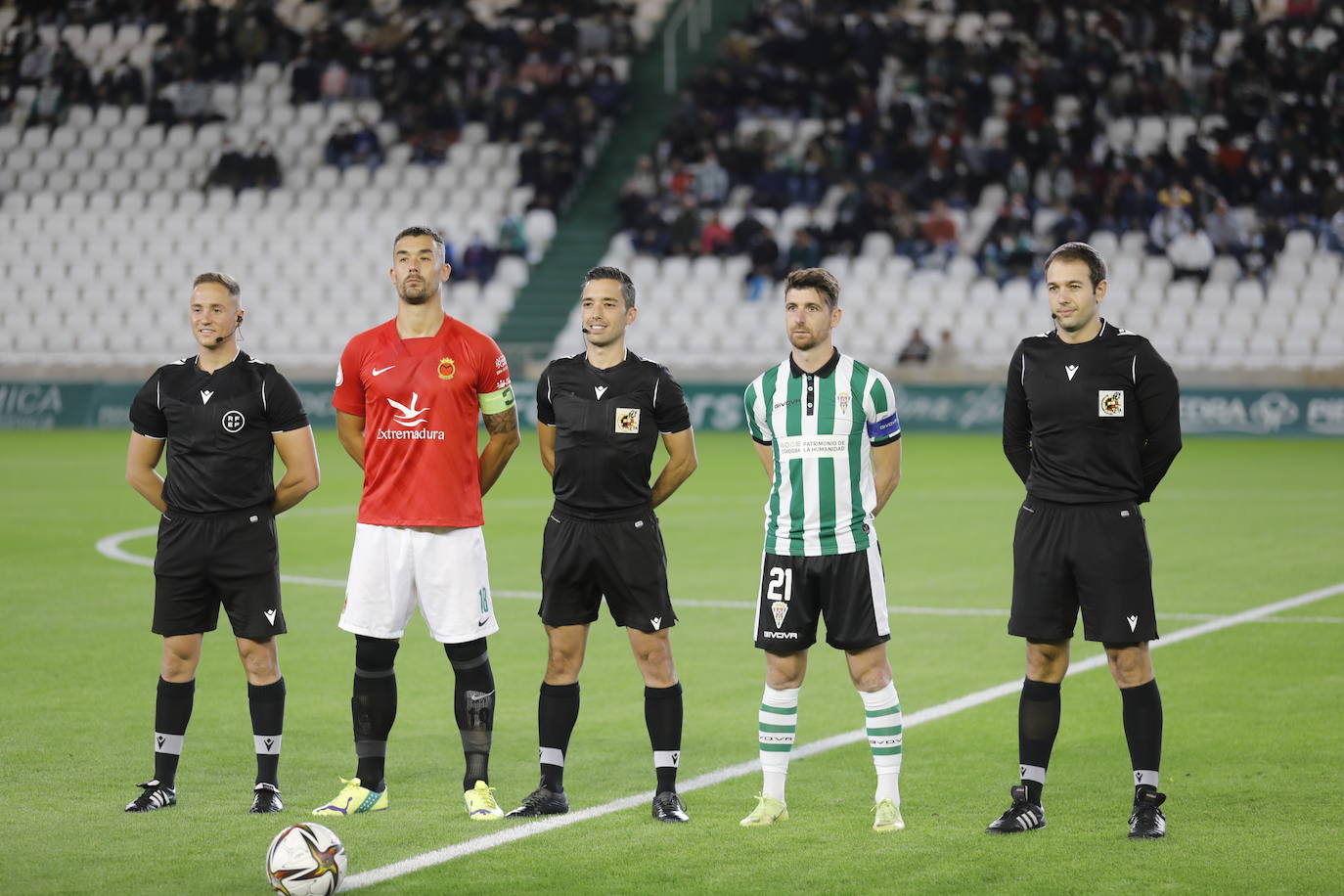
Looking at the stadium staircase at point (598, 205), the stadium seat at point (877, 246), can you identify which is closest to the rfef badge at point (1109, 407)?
the stadium staircase at point (598, 205)

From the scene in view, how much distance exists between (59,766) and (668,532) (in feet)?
30.9

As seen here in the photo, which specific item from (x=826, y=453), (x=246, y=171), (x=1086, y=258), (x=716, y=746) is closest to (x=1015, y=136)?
(x=246, y=171)

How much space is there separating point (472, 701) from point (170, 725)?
1.21 metres

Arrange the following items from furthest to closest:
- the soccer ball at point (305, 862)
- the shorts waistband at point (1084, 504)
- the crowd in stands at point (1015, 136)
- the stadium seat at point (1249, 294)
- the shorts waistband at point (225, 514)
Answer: the crowd in stands at point (1015, 136) < the stadium seat at point (1249, 294) < the shorts waistband at point (225, 514) < the shorts waistband at point (1084, 504) < the soccer ball at point (305, 862)

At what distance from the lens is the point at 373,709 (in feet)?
22.4

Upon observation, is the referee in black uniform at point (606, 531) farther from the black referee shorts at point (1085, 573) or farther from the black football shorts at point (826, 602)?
the black referee shorts at point (1085, 573)

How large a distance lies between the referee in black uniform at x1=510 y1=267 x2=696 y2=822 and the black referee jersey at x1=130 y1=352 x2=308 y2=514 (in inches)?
43.2

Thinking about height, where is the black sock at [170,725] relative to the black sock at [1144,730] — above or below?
below

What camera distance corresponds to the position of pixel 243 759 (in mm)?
7609

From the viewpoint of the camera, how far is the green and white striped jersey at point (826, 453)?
650 cm

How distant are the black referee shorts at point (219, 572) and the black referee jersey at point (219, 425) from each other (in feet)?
0.25

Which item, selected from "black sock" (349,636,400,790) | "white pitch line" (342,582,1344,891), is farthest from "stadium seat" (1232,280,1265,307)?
"black sock" (349,636,400,790)

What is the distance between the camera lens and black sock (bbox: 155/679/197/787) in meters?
6.81

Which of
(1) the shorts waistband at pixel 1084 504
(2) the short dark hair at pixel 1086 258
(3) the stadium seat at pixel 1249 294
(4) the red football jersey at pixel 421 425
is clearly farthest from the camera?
(3) the stadium seat at pixel 1249 294
